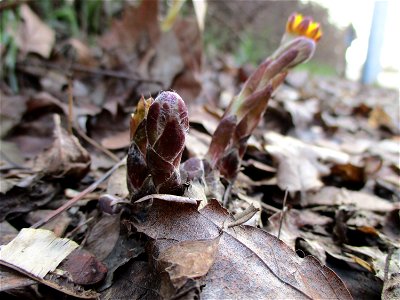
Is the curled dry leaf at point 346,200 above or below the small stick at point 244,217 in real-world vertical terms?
below

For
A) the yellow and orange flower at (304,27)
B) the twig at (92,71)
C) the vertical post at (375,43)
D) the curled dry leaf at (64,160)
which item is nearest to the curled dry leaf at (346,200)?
the yellow and orange flower at (304,27)

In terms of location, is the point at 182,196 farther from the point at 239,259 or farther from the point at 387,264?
the point at 387,264

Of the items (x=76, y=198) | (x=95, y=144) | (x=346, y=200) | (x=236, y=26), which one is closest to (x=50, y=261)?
(x=76, y=198)

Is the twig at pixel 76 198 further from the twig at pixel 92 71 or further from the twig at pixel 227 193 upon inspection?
the twig at pixel 92 71

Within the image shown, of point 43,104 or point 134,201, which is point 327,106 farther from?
point 134,201

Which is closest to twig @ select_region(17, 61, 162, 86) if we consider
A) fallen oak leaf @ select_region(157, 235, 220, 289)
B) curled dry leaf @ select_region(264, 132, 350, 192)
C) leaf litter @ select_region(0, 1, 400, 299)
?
leaf litter @ select_region(0, 1, 400, 299)

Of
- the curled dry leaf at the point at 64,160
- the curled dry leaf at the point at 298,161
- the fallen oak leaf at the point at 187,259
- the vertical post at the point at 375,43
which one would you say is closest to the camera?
the fallen oak leaf at the point at 187,259

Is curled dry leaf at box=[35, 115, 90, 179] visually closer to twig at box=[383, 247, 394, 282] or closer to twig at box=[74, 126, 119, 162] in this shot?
→ twig at box=[74, 126, 119, 162]

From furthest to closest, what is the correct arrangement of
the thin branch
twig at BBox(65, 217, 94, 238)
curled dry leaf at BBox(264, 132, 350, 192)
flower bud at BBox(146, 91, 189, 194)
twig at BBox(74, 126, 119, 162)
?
the thin branch, twig at BBox(74, 126, 119, 162), curled dry leaf at BBox(264, 132, 350, 192), twig at BBox(65, 217, 94, 238), flower bud at BBox(146, 91, 189, 194)
